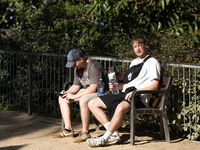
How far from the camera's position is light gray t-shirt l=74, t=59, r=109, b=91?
5220 millimetres

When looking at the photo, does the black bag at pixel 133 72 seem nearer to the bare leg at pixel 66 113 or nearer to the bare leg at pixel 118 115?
the bare leg at pixel 118 115

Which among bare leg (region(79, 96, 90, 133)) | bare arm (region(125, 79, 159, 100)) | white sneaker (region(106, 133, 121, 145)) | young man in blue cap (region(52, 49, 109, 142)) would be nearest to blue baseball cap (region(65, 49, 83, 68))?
young man in blue cap (region(52, 49, 109, 142))

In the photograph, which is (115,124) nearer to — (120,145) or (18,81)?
(120,145)

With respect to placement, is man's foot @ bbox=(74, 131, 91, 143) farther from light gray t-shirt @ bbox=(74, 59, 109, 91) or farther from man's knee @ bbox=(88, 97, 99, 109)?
light gray t-shirt @ bbox=(74, 59, 109, 91)

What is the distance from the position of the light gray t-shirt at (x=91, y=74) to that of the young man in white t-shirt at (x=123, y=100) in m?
0.34

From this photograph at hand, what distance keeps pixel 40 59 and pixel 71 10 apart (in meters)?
2.20

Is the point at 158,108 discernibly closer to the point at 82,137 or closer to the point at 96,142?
the point at 96,142

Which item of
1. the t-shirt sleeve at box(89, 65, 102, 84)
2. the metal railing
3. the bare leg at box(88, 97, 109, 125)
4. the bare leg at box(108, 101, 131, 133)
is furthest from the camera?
the metal railing

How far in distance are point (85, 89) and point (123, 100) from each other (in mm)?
675

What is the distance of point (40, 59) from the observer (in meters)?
7.40

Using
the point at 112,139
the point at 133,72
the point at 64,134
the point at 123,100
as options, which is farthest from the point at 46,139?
the point at 133,72

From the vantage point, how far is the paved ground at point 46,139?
16.0 feet

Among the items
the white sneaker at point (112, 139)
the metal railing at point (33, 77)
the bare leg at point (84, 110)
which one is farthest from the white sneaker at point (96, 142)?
the metal railing at point (33, 77)

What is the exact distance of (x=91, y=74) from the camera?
5.24m
